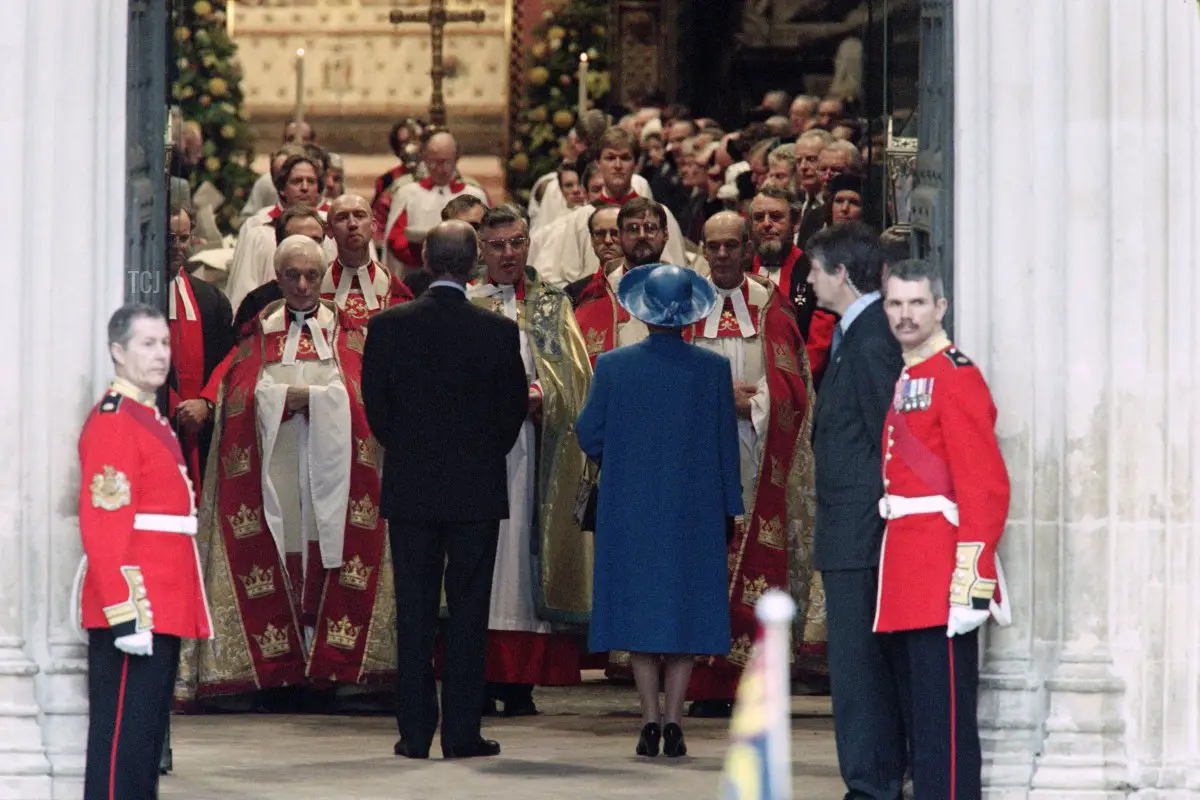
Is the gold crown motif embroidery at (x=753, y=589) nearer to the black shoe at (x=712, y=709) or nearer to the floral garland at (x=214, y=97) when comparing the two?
the black shoe at (x=712, y=709)

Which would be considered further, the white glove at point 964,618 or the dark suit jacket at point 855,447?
the dark suit jacket at point 855,447

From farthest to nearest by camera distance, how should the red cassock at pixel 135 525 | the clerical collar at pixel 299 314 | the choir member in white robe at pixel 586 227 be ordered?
the choir member in white robe at pixel 586 227 < the clerical collar at pixel 299 314 < the red cassock at pixel 135 525

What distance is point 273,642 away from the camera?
11438mm

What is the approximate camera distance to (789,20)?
62.8 feet

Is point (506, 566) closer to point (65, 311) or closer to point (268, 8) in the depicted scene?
point (65, 311)

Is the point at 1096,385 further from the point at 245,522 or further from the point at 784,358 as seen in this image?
the point at 245,522

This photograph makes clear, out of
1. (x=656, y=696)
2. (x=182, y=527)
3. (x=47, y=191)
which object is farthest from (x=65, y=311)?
(x=656, y=696)

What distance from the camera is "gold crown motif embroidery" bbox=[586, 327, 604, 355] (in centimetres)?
1153

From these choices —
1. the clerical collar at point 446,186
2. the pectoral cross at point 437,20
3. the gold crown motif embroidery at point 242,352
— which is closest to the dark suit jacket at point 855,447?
the gold crown motif embroidery at point 242,352

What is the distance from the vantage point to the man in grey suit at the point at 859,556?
8320mm

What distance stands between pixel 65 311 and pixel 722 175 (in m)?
7.74

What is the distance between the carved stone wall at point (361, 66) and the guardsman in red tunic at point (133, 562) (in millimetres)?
12715

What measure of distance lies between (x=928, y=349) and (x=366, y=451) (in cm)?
394

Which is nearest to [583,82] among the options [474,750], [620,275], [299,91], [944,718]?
[299,91]
